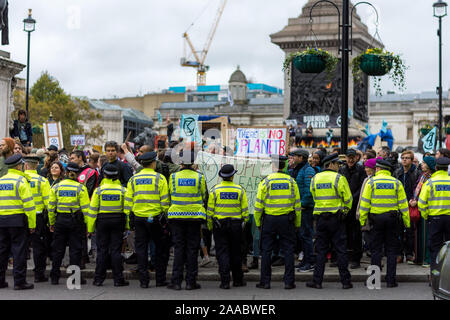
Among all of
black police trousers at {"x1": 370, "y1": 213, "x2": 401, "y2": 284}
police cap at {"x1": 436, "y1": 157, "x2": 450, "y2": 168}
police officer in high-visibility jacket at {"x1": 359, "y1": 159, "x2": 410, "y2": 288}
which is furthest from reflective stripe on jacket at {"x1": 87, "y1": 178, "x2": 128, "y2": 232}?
police cap at {"x1": 436, "y1": 157, "x2": 450, "y2": 168}

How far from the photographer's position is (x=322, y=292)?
1055 centimetres

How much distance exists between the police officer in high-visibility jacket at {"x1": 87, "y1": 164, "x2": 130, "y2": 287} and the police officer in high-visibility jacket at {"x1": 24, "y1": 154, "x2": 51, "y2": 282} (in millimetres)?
982

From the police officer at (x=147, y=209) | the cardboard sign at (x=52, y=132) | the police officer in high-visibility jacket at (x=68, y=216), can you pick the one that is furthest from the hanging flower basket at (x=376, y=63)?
the cardboard sign at (x=52, y=132)

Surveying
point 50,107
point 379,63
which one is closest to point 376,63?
point 379,63

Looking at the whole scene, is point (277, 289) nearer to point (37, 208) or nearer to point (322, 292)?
point (322, 292)

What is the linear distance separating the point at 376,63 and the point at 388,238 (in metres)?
4.47

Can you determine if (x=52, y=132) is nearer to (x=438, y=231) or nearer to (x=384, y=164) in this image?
(x=384, y=164)

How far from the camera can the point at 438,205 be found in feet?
36.6

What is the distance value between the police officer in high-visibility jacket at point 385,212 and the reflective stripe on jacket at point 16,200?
503 centimetres

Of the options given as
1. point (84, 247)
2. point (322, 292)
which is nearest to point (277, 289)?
point (322, 292)

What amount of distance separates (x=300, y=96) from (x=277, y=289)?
1908 centimetres

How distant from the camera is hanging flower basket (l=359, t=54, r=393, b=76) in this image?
46.2ft

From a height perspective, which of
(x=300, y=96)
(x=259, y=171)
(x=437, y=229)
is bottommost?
(x=437, y=229)
